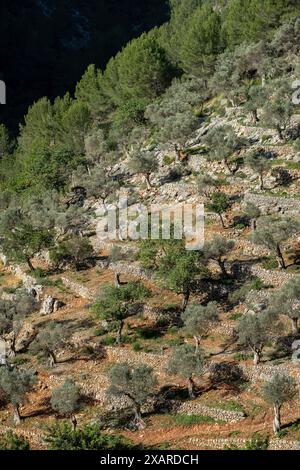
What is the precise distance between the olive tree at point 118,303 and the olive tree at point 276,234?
43.4 ft

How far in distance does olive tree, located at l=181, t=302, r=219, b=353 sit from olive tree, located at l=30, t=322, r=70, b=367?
12.1 metres

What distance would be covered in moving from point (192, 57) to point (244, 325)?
7990 centimetres

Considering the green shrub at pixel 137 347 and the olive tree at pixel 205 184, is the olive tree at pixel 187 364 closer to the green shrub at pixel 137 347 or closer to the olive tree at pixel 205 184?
the green shrub at pixel 137 347

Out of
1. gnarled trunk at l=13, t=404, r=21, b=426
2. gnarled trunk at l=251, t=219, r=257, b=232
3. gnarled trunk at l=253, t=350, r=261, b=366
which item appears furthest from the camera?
gnarled trunk at l=251, t=219, r=257, b=232

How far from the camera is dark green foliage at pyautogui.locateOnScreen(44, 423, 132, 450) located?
50188 millimetres

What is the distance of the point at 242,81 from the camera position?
4286 inches

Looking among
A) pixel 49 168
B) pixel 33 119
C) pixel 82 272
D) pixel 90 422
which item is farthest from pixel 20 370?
pixel 33 119

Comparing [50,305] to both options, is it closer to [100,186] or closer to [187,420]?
[100,186]

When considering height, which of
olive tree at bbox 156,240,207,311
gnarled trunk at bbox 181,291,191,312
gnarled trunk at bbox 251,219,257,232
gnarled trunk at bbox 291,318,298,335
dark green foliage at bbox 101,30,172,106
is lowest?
gnarled trunk at bbox 291,318,298,335

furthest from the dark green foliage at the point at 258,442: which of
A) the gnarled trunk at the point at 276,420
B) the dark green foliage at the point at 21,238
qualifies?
the dark green foliage at the point at 21,238

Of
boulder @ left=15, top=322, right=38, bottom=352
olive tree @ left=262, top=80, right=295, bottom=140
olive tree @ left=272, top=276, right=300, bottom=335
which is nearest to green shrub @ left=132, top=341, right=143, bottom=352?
boulder @ left=15, top=322, right=38, bottom=352

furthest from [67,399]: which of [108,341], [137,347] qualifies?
[108,341]

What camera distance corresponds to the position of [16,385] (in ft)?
189

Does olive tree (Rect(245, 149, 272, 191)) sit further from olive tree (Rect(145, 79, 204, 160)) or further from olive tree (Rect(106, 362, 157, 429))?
olive tree (Rect(106, 362, 157, 429))
